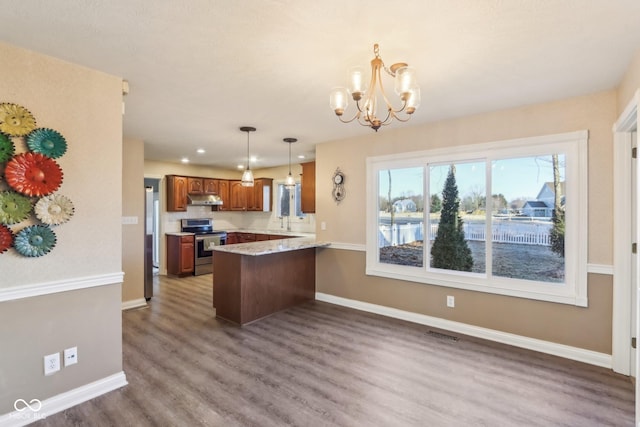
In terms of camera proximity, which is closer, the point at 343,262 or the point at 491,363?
the point at 491,363

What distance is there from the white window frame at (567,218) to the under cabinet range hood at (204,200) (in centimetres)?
420

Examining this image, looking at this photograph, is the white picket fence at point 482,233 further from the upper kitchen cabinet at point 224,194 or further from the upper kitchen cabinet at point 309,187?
the upper kitchen cabinet at point 224,194

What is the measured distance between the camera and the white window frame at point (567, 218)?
9.42 feet

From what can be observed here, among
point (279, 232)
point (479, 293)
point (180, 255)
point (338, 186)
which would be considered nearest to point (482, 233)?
point (479, 293)

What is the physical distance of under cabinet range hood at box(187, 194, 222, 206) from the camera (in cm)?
675

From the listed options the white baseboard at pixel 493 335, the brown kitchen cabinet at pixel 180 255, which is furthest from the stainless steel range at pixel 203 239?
the white baseboard at pixel 493 335

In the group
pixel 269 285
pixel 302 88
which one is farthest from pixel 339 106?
pixel 269 285

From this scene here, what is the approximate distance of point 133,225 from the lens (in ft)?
14.8

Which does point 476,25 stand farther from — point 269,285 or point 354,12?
point 269,285

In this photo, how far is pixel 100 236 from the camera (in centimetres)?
234

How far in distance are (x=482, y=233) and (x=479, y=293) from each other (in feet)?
2.16

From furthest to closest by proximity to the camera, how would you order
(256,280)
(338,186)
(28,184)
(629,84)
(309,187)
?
1. (309,187)
2. (338,186)
3. (256,280)
4. (629,84)
5. (28,184)

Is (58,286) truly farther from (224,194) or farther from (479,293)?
(224,194)

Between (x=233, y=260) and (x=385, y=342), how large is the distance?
200cm
